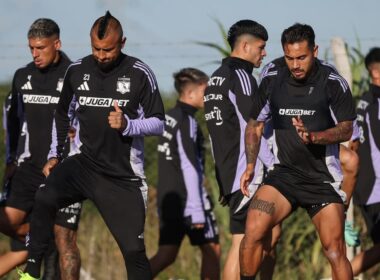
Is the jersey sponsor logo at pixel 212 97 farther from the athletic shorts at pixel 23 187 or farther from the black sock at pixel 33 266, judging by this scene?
the black sock at pixel 33 266

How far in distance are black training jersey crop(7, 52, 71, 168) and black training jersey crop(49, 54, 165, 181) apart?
1393 mm

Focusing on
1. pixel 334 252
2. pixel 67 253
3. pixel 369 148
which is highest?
pixel 369 148

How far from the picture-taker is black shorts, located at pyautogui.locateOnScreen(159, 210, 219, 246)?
39.1 feet

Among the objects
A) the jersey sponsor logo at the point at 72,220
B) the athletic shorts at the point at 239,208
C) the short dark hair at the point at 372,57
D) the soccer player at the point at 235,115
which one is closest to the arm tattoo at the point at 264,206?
the soccer player at the point at 235,115

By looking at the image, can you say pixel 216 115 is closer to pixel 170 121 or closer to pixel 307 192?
pixel 307 192

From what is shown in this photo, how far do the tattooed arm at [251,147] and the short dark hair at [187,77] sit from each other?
2891mm

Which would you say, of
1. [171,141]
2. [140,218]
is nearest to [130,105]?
[140,218]

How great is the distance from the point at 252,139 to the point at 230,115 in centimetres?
64

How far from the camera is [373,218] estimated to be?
11805mm

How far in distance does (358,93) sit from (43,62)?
4366 mm

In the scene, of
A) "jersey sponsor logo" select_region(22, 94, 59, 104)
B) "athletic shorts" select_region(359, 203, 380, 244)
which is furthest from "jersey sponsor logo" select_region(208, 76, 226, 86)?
"athletic shorts" select_region(359, 203, 380, 244)

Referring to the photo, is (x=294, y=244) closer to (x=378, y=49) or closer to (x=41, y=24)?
(x=378, y=49)

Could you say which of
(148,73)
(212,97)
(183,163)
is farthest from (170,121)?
(148,73)

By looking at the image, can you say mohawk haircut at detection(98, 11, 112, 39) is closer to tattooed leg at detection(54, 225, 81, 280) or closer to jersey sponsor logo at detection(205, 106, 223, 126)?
jersey sponsor logo at detection(205, 106, 223, 126)
